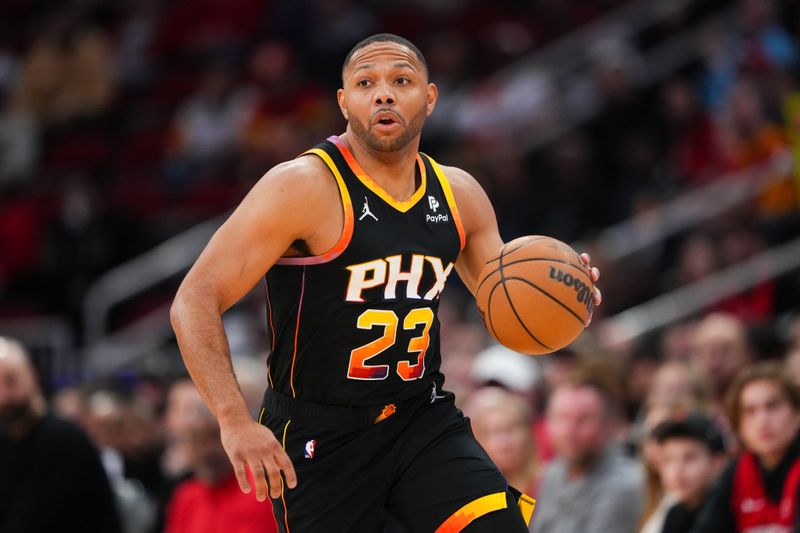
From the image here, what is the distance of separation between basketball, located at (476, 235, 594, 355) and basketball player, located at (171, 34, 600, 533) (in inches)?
9.7

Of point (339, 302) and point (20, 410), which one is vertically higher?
point (20, 410)

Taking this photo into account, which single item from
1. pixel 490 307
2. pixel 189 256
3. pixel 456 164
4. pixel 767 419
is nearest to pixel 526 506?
pixel 490 307

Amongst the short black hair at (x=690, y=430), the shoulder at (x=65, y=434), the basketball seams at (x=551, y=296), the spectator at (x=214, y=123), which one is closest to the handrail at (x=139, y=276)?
the spectator at (x=214, y=123)

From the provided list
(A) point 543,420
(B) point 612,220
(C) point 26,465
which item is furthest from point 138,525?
(B) point 612,220

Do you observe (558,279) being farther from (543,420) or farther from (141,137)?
(141,137)

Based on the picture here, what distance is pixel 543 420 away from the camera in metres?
9.66

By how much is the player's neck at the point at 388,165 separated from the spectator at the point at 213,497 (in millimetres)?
2942

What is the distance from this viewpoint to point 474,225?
5684 mm

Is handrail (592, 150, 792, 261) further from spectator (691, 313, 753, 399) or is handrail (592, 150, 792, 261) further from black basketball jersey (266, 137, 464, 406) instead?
black basketball jersey (266, 137, 464, 406)

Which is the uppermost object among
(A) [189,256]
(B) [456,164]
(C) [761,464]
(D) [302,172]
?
(B) [456,164]

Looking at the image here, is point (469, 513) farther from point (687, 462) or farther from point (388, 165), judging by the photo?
point (687, 462)

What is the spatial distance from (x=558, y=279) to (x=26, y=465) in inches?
176

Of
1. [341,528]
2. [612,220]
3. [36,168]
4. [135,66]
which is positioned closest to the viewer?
[341,528]

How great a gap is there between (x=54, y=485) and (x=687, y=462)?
3815mm
